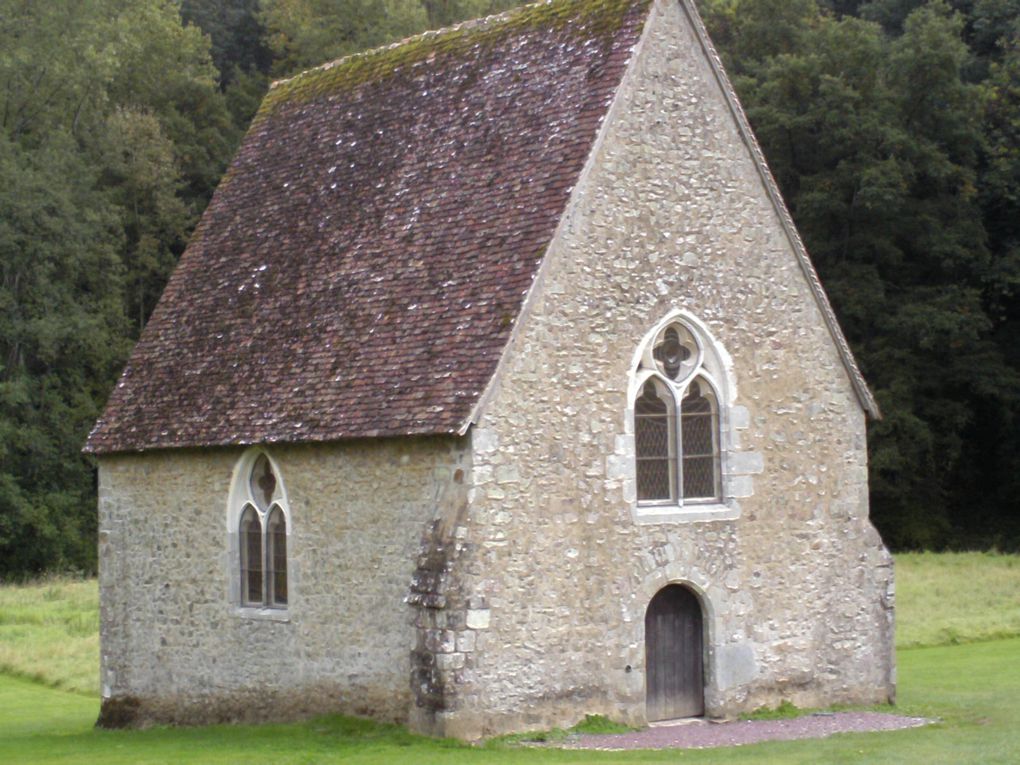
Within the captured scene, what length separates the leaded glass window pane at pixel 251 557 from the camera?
2130cm

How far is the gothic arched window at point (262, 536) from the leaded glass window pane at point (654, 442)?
491 cm

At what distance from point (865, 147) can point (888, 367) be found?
7002 mm

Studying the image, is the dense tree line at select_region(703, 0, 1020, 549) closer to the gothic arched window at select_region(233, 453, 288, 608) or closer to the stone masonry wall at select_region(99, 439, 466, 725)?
the stone masonry wall at select_region(99, 439, 466, 725)

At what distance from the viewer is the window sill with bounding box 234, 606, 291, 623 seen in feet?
67.2

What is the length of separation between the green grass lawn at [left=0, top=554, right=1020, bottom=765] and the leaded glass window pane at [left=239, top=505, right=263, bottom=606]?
1.91m

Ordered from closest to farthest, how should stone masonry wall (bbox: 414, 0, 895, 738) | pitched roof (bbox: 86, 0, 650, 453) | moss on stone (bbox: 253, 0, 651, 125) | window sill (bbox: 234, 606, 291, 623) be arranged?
stone masonry wall (bbox: 414, 0, 895, 738) → pitched roof (bbox: 86, 0, 650, 453) → moss on stone (bbox: 253, 0, 651, 125) → window sill (bbox: 234, 606, 291, 623)

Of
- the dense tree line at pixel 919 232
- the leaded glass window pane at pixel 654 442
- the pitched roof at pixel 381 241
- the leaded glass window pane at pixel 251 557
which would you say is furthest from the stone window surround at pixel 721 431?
the dense tree line at pixel 919 232

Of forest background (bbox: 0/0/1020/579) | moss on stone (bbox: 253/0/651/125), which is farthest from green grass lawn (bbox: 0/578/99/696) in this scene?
moss on stone (bbox: 253/0/651/125)

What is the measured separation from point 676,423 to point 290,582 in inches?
220

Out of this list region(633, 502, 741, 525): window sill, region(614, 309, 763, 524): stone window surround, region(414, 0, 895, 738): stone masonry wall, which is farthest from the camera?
region(614, 309, 763, 524): stone window surround

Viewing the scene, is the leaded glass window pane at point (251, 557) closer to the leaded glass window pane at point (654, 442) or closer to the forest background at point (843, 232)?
the leaded glass window pane at point (654, 442)

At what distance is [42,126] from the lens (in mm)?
52500

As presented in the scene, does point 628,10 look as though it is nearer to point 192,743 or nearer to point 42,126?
point 192,743

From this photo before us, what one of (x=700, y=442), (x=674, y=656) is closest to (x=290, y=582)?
(x=674, y=656)
